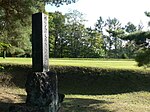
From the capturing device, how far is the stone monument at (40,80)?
249 inches

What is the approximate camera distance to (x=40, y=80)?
20.9ft

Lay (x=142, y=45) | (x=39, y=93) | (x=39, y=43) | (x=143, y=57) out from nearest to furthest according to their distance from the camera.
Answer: (x=39, y=93) < (x=39, y=43) < (x=143, y=57) < (x=142, y=45)

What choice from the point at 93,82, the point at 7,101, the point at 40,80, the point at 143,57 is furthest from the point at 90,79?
the point at 40,80

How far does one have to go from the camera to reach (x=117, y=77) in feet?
65.1

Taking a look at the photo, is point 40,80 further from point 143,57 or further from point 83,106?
point 143,57

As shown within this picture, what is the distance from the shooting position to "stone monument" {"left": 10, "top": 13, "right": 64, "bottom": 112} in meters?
6.34

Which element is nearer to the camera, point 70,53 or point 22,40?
point 22,40

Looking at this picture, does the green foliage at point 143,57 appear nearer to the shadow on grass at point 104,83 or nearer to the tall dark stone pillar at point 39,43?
the shadow on grass at point 104,83

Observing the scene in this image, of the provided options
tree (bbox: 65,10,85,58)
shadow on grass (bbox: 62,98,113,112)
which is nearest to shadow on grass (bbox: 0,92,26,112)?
Result: shadow on grass (bbox: 62,98,113,112)

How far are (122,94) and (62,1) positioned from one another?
6016mm

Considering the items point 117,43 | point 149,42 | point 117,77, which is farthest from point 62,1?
point 117,43

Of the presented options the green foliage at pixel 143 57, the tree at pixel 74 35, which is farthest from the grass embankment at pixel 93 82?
the tree at pixel 74 35

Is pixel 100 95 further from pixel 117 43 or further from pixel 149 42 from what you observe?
pixel 117 43

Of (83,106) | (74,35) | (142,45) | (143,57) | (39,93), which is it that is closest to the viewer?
(39,93)
